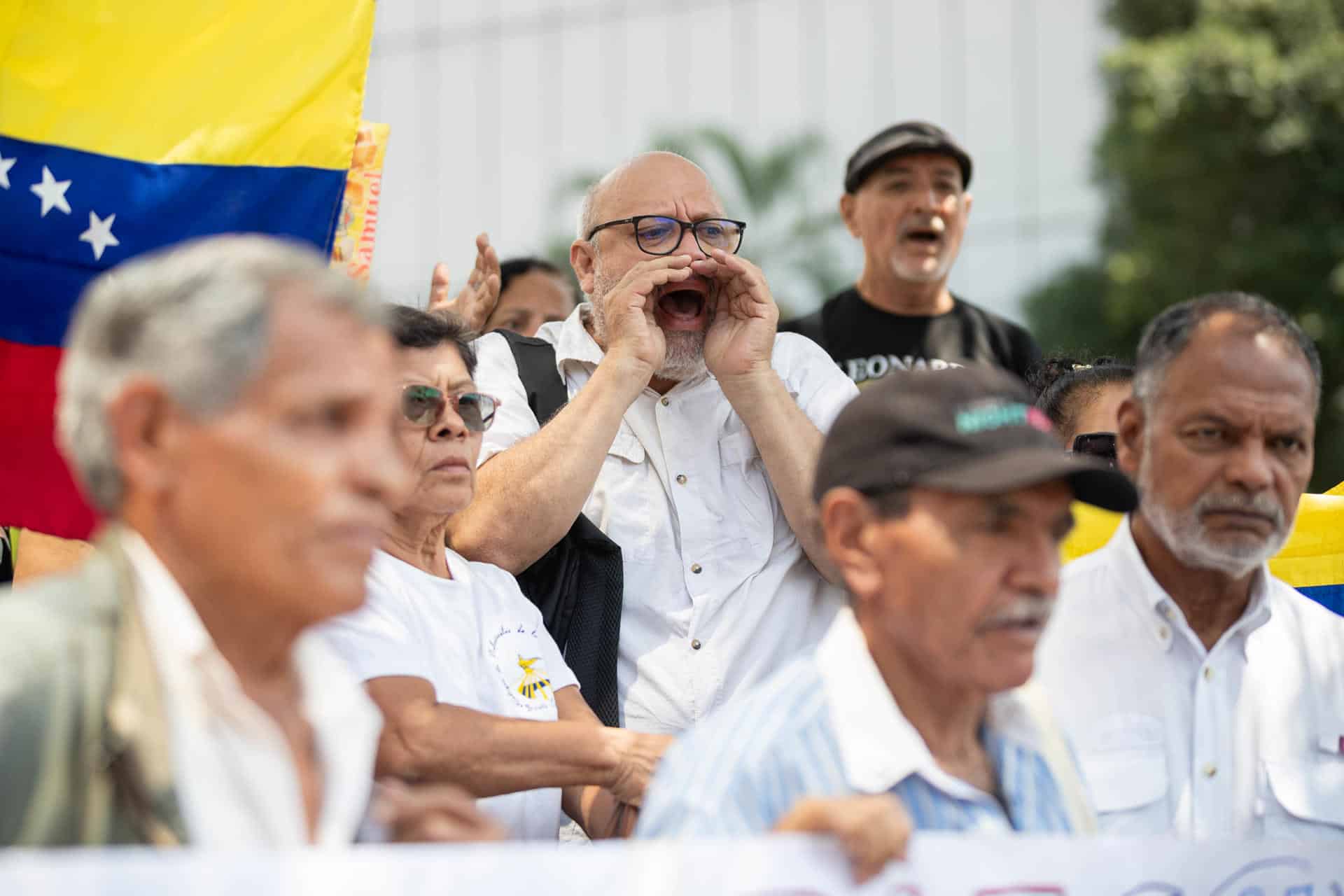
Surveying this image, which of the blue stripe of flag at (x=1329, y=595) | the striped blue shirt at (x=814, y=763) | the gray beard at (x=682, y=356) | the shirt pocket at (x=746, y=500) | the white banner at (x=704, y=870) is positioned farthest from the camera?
the gray beard at (x=682, y=356)

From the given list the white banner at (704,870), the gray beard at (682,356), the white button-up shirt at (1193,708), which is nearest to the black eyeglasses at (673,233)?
the gray beard at (682,356)

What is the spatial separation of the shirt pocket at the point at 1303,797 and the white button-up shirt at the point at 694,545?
3.54 feet

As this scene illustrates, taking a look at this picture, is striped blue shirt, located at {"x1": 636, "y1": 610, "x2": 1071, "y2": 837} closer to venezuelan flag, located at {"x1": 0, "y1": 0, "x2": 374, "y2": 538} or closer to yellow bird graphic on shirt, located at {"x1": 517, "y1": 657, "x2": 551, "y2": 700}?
yellow bird graphic on shirt, located at {"x1": 517, "y1": 657, "x2": 551, "y2": 700}

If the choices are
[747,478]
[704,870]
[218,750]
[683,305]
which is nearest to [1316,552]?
[747,478]

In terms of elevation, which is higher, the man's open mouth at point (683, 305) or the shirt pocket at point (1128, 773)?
the man's open mouth at point (683, 305)

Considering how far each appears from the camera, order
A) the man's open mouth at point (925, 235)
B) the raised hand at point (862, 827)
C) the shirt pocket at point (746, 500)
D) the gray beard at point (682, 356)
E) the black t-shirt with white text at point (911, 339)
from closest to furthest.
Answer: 1. the raised hand at point (862, 827)
2. the shirt pocket at point (746, 500)
3. the gray beard at point (682, 356)
4. the black t-shirt with white text at point (911, 339)
5. the man's open mouth at point (925, 235)

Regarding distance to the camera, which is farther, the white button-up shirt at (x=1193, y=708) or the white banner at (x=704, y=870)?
the white button-up shirt at (x=1193, y=708)

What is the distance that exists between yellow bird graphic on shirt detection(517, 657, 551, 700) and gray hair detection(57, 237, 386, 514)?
5.22 ft

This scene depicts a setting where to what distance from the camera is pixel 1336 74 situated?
57.3 feet

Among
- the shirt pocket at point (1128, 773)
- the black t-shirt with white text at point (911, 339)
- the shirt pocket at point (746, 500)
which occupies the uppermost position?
the black t-shirt with white text at point (911, 339)

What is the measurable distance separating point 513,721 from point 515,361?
1.35 m

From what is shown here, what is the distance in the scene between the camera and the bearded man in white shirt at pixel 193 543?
5.65 feet

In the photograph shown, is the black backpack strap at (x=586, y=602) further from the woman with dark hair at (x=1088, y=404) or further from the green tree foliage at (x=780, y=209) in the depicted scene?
the green tree foliage at (x=780, y=209)

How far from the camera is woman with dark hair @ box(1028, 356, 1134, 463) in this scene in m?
4.32
